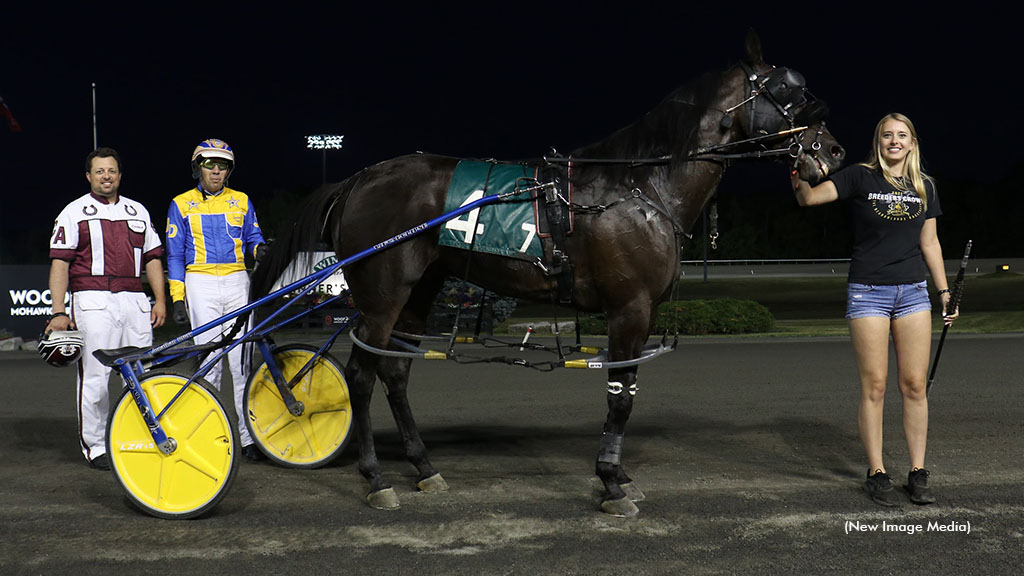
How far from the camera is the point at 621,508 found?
3654 mm

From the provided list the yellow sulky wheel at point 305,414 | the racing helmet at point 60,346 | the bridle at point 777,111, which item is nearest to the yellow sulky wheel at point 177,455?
the racing helmet at point 60,346

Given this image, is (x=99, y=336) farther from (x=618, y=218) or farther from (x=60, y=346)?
(x=618, y=218)

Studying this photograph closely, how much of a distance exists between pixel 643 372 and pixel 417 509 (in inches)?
192

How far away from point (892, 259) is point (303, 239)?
3.05 metres

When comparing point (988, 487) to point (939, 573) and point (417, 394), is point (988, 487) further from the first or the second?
point (417, 394)

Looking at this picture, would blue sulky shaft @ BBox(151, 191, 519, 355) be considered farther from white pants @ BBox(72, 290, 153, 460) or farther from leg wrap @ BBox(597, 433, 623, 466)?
leg wrap @ BBox(597, 433, 623, 466)

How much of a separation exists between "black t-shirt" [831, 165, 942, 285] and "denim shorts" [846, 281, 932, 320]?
0.03 m

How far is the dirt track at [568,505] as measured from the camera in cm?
313

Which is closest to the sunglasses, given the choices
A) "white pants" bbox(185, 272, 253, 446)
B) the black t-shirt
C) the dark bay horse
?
"white pants" bbox(185, 272, 253, 446)

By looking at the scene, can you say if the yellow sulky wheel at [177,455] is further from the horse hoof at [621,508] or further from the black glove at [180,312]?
the horse hoof at [621,508]

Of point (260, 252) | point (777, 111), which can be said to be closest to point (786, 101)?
point (777, 111)

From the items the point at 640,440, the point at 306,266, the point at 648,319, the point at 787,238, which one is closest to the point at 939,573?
the point at 648,319

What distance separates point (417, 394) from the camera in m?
7.25

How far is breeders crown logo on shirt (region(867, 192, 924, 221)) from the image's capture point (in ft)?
12.4
